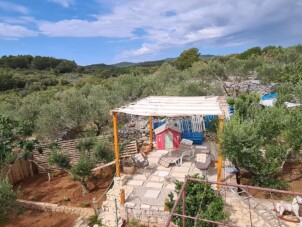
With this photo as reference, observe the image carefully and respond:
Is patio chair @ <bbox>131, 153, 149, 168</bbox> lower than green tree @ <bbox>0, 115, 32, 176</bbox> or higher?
lower

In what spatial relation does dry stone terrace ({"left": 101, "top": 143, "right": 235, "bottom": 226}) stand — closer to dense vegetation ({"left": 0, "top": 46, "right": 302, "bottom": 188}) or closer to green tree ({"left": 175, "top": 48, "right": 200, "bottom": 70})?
dense vegetation ({"left": 0, "top": 46, "right": 302, "bottom": 188})

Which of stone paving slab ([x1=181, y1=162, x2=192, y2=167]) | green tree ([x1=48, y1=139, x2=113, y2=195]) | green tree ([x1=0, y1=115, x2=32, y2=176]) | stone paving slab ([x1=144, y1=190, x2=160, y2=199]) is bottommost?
stone paving slab ([x1=144, y1=190, x2=160, y2=199])

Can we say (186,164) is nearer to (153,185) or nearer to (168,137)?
(168,137)

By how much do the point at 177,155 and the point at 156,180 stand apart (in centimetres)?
236

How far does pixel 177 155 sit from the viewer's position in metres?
13.6

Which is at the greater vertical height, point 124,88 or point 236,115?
point 124,88

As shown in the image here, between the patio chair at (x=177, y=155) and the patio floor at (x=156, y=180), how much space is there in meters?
0.24

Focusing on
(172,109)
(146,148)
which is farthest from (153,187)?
(146,148)

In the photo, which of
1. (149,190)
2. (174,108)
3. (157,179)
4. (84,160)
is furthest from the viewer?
(157,179)

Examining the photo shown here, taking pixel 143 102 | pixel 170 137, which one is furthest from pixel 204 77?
pixel 143 102

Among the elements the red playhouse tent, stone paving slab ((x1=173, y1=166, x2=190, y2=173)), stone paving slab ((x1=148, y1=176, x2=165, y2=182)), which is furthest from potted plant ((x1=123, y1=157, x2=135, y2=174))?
the red playhouse tent

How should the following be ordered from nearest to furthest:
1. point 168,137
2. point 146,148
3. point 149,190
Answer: point 149,190, point 168,137, point 146,148

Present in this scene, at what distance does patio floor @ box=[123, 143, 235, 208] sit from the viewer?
33.6ft

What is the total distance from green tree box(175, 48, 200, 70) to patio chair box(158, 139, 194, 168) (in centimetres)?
4829
